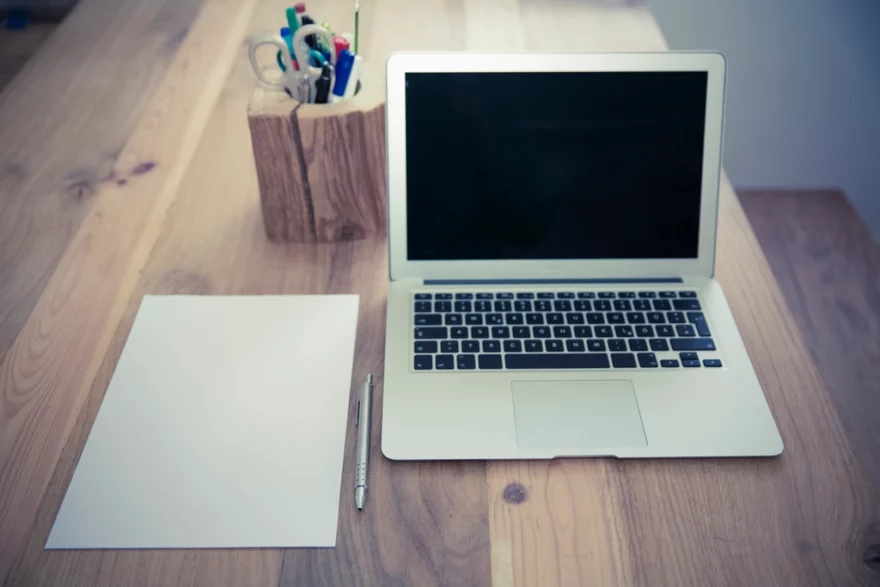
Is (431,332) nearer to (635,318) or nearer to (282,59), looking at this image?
(635,318)

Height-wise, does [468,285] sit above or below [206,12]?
below

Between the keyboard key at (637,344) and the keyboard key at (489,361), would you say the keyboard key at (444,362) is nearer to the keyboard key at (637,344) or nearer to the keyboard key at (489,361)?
the keyboard key at (489,361)

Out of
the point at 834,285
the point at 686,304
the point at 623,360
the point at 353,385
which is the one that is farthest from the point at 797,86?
the point at 353,385

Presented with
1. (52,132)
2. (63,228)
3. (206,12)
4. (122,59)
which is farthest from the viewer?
(206,12)

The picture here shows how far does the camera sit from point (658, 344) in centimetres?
74

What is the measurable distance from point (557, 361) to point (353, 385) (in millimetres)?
198

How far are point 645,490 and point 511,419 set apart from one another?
128 mm

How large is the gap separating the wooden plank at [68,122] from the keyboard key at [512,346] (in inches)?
20.3

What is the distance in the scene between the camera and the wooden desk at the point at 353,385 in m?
0.59

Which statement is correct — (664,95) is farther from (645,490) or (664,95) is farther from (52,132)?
(52,132)

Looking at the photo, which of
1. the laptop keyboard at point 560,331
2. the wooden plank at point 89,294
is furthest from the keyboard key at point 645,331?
the wooden plank at point 89,294

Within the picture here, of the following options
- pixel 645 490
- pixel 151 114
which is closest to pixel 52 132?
pixel 151 114

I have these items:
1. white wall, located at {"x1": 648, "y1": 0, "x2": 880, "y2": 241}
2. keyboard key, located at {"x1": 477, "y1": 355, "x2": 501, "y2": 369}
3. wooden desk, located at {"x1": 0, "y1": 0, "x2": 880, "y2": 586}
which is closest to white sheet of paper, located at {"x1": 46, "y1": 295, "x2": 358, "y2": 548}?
wooden desk, located at {"x1": 0, "y1": 0, "x2": 880, "y2": 586}

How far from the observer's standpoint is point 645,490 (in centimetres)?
63
